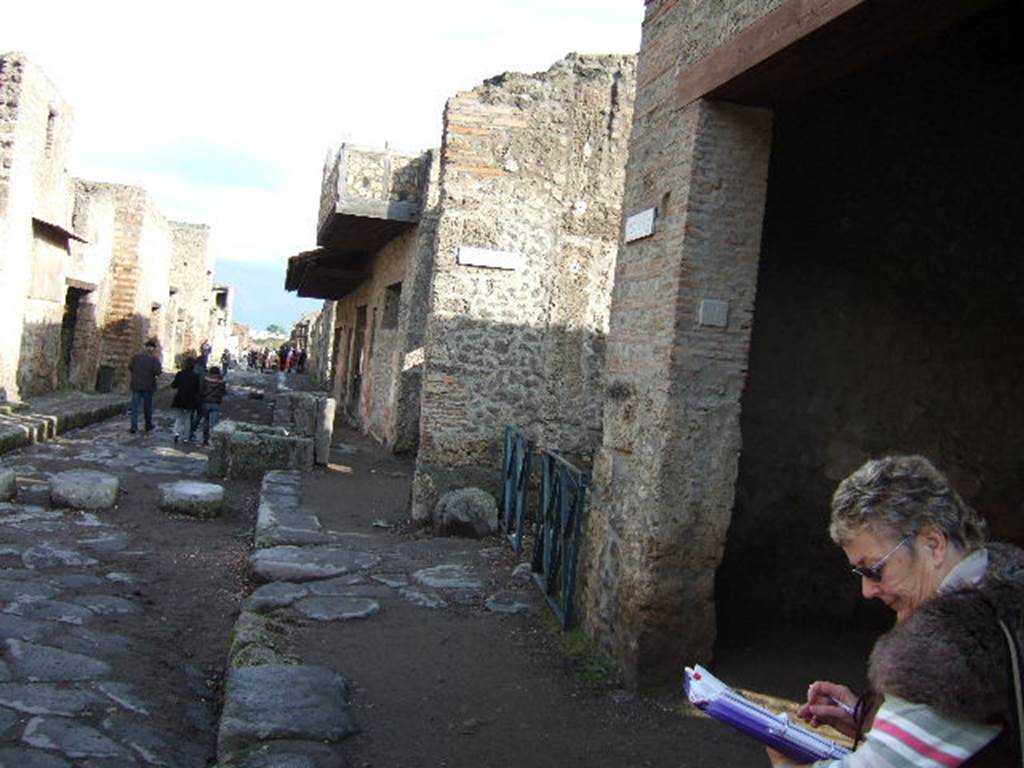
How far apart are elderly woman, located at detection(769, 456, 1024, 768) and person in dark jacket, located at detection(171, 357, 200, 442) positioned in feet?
42.3

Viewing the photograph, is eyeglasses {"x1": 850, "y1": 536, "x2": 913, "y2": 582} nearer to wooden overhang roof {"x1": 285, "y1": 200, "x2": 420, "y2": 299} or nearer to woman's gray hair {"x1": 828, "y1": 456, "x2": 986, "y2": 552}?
woman's gray hair {"x1": 828, "y1": 456, "x2": 986, "y2": 552}

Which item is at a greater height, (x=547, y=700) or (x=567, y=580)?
(x=567, y=580)

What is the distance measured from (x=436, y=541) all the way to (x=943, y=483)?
6165 millimetres

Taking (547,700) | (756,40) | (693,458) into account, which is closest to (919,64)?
(756,40)

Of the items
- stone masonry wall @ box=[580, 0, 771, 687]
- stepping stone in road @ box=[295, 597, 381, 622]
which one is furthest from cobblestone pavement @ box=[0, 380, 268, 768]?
stone masonry wall @ box=[580, 0, 771, 687]

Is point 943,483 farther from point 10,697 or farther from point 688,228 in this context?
point 10,697

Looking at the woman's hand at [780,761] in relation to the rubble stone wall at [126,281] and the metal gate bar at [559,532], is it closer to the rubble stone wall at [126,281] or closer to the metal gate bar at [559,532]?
the metal gate bar at [559,532]

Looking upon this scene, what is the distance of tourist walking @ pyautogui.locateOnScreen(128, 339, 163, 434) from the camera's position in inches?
585

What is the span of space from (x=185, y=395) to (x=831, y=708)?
1293 centimetres

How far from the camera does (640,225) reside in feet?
16.1

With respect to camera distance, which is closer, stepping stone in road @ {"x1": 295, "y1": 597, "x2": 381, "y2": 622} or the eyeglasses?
the eyeglasses

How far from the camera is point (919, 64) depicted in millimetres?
5344

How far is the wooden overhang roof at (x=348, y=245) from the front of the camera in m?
13.3

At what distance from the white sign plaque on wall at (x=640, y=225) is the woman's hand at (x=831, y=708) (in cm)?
282
